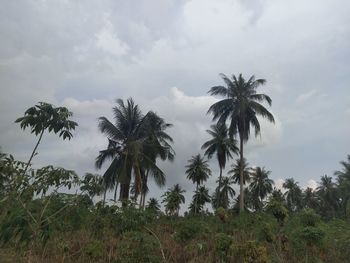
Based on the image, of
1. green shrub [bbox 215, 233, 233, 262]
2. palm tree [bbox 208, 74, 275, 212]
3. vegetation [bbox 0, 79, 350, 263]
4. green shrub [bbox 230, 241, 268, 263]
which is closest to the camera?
vegetation [bbox 0, 79, 350, 263]

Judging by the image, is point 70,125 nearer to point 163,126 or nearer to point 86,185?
point 86,185

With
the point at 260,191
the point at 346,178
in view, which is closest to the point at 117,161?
the point at 346,178

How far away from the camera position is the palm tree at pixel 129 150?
81.8 feet

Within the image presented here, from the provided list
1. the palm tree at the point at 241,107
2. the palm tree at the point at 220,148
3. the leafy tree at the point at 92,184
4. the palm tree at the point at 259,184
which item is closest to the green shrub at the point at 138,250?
the leafy tree at the point at 92,184

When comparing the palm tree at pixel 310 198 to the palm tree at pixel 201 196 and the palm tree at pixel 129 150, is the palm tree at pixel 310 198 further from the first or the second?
the palm tree at pixel 129 150

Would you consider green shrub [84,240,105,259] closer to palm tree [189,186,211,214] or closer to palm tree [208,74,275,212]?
palm tree [208,74,275,212]

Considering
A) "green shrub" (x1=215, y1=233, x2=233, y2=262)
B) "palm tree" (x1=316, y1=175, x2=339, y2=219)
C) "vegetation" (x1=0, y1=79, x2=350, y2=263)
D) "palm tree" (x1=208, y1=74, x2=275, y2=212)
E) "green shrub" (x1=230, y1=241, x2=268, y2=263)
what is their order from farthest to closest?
"palm tree" (x1=316, y1=175, x2=339, y2=219)
"palm tree" (x1=208, y1=74, x2=275, y2=212)
"green shrub" (x1=215, y1=233, x2=233, y2=262)
"green shrub" (x1=230, y1=241, x2=268, y2=263)
"vegetation" (x1=0, y1=79, x2=350, y2=263)

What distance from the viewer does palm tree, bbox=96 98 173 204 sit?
81.8 feet

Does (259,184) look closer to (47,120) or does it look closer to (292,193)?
(292,193)

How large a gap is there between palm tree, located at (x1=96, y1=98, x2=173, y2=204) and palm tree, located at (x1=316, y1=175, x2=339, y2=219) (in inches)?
1556

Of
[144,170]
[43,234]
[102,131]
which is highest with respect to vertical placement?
[102,131]

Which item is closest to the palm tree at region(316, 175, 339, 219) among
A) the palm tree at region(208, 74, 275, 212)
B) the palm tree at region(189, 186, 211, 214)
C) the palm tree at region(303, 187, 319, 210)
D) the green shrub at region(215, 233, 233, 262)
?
the palm tree at region(303, 187, 319, 210)

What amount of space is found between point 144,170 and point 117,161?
6.58 ft

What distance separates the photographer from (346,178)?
46188 mm
